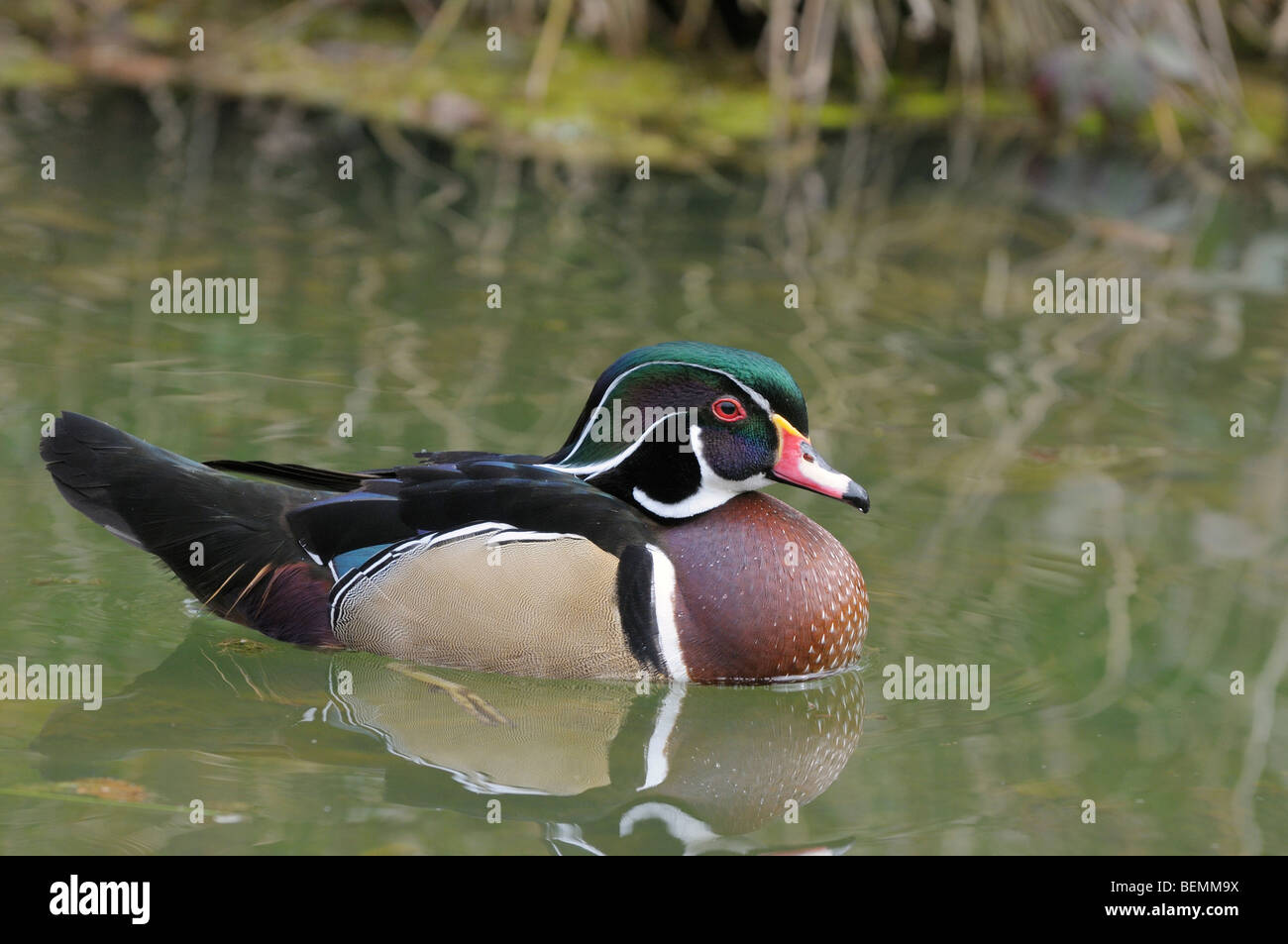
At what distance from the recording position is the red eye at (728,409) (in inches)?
219

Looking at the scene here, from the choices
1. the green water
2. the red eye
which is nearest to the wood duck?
the red eye

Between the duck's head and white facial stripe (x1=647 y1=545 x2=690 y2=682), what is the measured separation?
258 mm

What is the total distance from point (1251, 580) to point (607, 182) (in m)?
6.28

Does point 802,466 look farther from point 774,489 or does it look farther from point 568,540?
point 774,489

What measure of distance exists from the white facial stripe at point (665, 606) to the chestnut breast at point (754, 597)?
0.07 ft

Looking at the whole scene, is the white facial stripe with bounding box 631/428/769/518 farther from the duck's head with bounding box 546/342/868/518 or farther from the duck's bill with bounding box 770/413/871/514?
the duck's bill with bounding box 770/413/871/514

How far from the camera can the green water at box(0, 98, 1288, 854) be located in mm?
4902

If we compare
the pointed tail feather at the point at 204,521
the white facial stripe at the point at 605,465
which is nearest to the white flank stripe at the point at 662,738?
the white facial stripe at the point at 605,465

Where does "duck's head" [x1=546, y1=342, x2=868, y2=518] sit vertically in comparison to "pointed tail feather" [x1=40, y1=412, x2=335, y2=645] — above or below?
above

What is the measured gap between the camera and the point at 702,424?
5.58 m

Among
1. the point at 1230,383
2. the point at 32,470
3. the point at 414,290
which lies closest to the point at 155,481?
the point at 32,470

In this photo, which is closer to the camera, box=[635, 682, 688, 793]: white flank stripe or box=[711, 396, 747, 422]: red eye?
box=[635, 682, 688, 793]: white flank stripe

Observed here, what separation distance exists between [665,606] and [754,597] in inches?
11.2

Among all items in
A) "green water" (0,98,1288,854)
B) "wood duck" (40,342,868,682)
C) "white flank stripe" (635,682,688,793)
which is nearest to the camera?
"green water" (0,98,1288,854)
